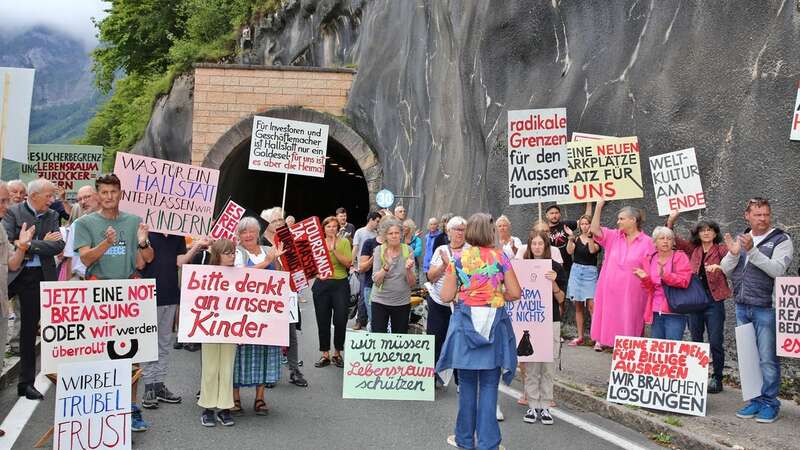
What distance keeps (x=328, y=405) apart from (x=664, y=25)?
22.9 ft

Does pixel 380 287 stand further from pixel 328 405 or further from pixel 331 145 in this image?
pixel 331 145

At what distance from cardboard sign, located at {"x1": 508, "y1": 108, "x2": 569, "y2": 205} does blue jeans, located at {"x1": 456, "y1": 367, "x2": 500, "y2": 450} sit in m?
4.37

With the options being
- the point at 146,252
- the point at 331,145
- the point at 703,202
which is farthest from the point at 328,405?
the point at 331,145

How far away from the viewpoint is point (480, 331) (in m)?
6.64

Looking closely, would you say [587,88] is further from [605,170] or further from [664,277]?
[664,277]

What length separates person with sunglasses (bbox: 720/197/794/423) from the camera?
26.2ft

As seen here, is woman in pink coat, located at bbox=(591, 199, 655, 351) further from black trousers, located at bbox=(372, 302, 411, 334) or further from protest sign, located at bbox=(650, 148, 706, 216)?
black trousers, located at bbox=(372, 302, 411, 334)

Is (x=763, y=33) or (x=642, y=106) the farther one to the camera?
(x=642, y=106)

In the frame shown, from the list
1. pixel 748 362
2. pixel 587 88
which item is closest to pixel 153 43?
pixel 587 88

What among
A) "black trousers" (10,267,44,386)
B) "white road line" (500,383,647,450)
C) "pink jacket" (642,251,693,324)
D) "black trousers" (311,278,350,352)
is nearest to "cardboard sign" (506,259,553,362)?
"white road line" (500,383,647,450)

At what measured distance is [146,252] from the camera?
26.4 ft

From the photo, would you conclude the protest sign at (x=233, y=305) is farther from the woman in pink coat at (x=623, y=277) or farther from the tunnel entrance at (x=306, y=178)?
the tunnel entrance at (x=306, y=178)

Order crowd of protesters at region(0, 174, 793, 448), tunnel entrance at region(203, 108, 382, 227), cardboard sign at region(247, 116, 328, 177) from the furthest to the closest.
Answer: tunnel entrance at region(203, 108, 382, 227)
cardboard sign at region(247, 116, 328, 177)
crowd of protesters at region(0, 174, 793, 448)

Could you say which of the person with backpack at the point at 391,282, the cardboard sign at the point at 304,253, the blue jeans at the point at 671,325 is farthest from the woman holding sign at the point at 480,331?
the person with backpack at the point at 391,282
